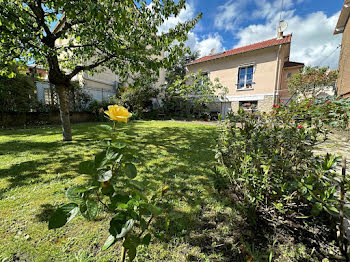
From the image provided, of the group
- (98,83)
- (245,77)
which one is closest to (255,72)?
(245,77)

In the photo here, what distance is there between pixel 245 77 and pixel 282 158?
547 inches

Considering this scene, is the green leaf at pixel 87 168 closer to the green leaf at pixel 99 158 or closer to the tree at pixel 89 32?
the green leaf at pixel 99 158

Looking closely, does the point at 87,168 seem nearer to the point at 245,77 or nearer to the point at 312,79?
the point at 245,77

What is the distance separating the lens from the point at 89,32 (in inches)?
135

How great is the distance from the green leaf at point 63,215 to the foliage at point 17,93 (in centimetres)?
955

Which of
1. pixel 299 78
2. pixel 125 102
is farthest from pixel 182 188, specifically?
pixel 299 78

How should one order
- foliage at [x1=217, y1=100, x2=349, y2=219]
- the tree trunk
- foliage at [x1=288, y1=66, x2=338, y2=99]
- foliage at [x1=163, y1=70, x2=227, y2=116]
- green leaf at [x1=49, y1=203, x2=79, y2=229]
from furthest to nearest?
foliage at [x1=163, y1=70, x2=227, y2=116]
foliage at [x1=288, y1=66, x2=338, y2=99]
the tree trunk
foliage at [x1=217, y1=100, x2=349, y2=219]
green leaf at [x1=49, y1=203, x2=79, y2=229]

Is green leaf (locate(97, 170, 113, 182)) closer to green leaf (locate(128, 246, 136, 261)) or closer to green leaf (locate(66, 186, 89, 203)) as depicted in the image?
green leaf (locate(66, 186, 89, 203))

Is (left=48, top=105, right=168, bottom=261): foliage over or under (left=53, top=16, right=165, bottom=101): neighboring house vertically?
under

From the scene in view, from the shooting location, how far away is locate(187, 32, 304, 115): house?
1190cm

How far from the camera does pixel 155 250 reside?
1.25 metres

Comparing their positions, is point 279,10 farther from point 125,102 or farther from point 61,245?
point 61,245

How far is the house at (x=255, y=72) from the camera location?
11.9 m

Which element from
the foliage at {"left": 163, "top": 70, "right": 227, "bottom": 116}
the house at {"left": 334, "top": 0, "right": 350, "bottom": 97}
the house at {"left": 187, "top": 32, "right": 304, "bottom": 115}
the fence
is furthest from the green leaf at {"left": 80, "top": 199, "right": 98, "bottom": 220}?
the foliage at {"left": 163, "top": 70, "right": 227, "bottom": 116}
